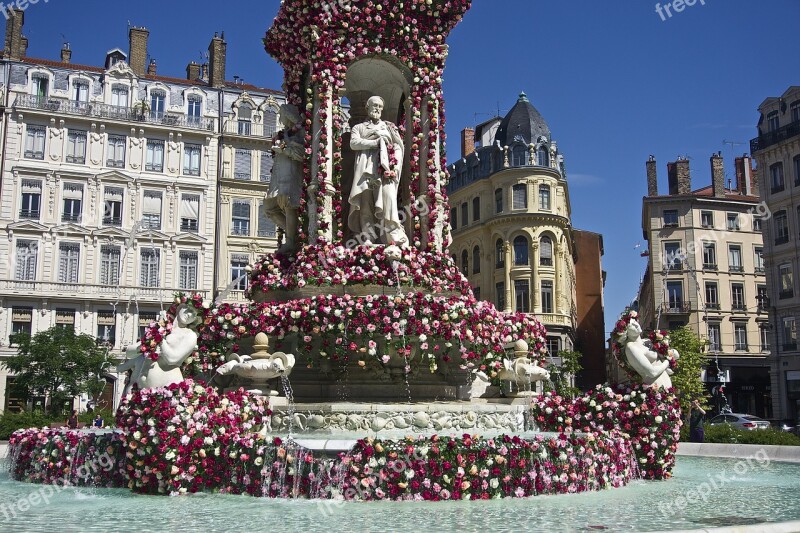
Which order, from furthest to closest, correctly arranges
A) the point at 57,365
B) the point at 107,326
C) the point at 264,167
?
1. the point at 264,167
2. the point at 107,326
3. the point at 57,365

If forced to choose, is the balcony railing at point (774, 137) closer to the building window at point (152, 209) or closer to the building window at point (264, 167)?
the building window at point (264, 167)

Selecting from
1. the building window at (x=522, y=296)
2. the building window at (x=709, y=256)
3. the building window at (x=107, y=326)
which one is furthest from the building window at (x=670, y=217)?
the building window at (x=107, y=326)

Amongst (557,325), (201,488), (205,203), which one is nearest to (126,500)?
(201,488)

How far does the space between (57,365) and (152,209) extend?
628 inches

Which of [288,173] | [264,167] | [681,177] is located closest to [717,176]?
[681,177]

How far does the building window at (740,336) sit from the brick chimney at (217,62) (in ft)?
145

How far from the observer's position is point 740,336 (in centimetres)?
6875

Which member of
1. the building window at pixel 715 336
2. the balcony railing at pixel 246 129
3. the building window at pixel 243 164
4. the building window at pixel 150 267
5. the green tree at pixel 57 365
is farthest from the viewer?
the building window at pixel 715 336

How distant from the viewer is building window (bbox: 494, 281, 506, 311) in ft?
213

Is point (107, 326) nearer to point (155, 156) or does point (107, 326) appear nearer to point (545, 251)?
point (155, 156)

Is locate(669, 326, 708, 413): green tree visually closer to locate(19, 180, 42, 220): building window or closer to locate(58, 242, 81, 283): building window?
locate(58, 242, 81, 283): building window

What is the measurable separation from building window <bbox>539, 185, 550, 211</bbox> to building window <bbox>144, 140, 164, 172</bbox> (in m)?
27.6

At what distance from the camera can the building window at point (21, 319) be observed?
5269 cm

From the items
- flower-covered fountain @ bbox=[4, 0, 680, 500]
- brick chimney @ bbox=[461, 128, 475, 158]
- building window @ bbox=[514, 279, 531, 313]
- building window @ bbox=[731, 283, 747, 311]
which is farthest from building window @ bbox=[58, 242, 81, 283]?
building window @ bbox=[731, 283, 747, 311]
